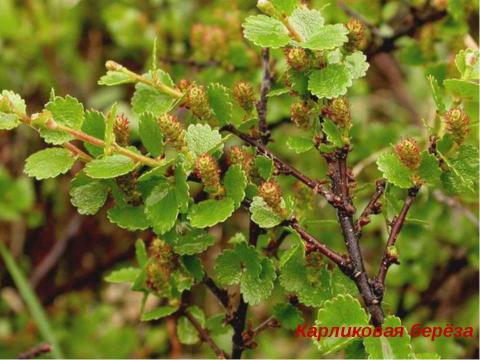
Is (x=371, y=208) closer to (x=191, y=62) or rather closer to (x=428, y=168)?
(x=428, y=168)

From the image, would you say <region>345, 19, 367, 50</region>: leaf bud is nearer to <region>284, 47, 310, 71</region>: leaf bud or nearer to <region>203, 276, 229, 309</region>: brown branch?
<region>284, 47, 310, 71</region>: leaf bud

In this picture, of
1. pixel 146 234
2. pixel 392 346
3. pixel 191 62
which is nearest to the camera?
pixel 392 346

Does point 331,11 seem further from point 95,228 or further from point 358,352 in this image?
point 95,228

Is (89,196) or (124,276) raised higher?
(89,196)

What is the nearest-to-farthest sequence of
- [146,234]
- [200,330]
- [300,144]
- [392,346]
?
1. [392,346]
2. [300,144]
3. [200,330]
4. [146,234]

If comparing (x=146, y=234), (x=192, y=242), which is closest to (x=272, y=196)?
(x=192, y=242)

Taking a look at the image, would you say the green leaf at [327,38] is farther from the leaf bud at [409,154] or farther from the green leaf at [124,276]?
the green leaf at [124,276]
